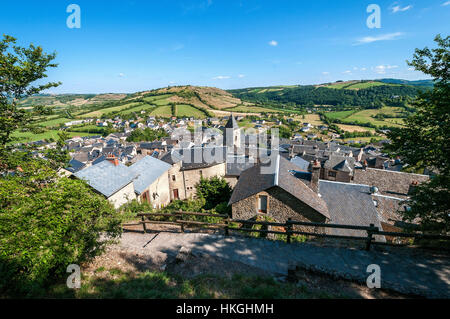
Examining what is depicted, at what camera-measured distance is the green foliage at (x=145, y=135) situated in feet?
297

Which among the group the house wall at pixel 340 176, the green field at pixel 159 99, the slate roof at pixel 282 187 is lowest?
the house wall at pixel 340 176

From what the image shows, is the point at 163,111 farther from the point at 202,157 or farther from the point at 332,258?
the point at 332,258

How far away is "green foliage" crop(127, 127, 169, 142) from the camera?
90.4 m

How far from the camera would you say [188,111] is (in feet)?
463

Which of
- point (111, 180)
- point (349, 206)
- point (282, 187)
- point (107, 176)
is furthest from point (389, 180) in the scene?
point (107, 176)

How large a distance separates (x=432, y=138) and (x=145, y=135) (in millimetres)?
97063

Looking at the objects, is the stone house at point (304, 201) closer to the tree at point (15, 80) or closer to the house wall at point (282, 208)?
the house wall at point (282, 208)

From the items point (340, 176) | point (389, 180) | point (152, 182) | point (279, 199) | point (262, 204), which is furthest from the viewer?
point (340, 176)

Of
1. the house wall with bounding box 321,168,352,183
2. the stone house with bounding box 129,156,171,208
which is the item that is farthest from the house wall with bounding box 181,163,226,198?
the house wall with bounding box 321,168,352,183

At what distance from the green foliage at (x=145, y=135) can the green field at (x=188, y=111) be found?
39.4 m

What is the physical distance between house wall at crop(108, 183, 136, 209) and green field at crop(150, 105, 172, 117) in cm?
12597

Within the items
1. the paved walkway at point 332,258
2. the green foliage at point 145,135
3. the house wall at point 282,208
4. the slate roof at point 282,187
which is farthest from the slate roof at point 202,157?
the green foliage at point 145,135
